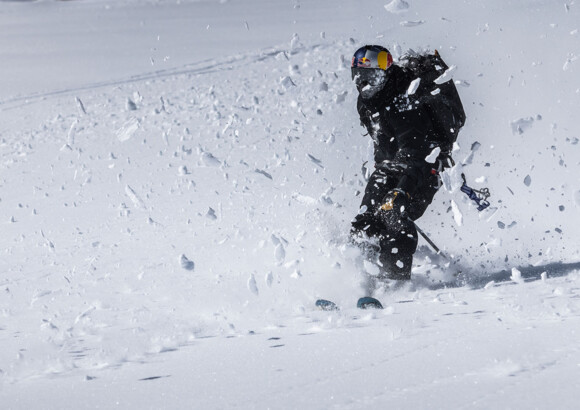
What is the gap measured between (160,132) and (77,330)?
5.90 metres

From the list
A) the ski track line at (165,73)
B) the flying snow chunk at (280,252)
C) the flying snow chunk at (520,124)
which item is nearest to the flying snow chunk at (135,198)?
the flying snow chunk at (280,252)

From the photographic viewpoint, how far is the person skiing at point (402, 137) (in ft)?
15.3

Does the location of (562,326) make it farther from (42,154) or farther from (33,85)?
(33,85)

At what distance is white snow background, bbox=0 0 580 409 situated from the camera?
3.14 metres

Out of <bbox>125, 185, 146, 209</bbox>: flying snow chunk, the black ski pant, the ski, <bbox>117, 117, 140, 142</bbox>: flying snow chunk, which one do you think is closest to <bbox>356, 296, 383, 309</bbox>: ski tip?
the ski

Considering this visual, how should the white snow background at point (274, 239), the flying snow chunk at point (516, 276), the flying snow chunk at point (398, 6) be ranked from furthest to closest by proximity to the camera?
the flying snow chunk at point (398, 6) → the flying snow chunk at point (516, 276) → the white snow background at point (274, 239)

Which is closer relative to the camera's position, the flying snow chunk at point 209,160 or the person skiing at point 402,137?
the person skiing at point 402,137

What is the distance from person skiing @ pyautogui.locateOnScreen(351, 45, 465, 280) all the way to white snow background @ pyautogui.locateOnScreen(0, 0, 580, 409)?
16cm

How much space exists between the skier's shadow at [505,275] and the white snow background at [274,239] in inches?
1.1

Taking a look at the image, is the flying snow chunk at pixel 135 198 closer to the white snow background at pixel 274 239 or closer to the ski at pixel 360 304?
the white snow background at pixel 274 239

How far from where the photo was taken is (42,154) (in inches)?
375

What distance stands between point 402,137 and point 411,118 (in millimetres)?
122

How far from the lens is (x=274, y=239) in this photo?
504 cm

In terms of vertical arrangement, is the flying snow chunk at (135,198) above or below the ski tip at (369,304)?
above
